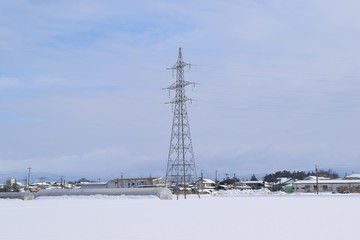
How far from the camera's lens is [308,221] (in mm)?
20719

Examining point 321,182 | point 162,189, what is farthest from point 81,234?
point 321,182

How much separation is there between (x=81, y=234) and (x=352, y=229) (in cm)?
962

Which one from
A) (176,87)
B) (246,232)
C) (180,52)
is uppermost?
(180,52)

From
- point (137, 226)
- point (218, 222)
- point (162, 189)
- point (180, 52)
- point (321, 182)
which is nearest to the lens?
point (137, 226)

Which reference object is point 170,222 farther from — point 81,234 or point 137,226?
point 81,234

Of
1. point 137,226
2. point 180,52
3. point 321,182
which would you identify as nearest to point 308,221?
point 137,226

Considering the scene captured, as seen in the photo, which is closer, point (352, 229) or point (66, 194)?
point (352, 229)

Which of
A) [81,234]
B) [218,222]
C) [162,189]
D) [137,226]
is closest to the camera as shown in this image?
[81,234]

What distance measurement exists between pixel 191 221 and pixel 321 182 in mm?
82932

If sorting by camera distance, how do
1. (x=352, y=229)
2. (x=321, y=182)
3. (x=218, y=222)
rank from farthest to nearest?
(x=321, y=182)
(x=218, y=222)
(x=352, y=229)

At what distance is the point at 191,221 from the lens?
21172 millimetres

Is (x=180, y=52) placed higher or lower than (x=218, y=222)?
higher

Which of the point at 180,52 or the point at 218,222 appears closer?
the point at 218,222

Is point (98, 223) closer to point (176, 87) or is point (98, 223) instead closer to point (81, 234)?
point (81, 234)
